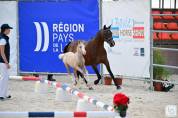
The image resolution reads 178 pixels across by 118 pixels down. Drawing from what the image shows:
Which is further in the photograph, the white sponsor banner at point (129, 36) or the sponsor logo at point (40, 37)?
the sponsor logo at point (40, 37)

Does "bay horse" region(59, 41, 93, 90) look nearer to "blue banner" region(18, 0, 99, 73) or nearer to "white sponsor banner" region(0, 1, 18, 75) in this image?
"blue banner" region(18, 0, 99, 73)

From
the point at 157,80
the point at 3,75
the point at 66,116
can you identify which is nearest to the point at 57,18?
the point at 157,80

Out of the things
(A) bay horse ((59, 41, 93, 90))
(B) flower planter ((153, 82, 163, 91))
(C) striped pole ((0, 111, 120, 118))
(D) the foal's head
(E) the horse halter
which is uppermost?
(E) the horse halter

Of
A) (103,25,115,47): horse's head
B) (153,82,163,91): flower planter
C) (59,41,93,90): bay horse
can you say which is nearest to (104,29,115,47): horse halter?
(103,25,115,47): horse's head

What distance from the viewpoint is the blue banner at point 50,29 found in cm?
1783

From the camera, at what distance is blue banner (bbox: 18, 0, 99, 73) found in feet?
58.5

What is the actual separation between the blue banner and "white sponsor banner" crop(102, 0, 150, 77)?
2.96 feet

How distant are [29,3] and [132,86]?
422cm

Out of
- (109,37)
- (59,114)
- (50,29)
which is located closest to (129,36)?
(109,37)

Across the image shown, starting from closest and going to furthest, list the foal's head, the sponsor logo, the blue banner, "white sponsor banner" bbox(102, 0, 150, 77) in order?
the foal's head, "white sponsor banner" bbox(102, 0, 150, 77), the blue banner, the sponsor logo

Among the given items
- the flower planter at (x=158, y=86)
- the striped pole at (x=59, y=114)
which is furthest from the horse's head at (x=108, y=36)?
the striped pole at (x=59, y=114)

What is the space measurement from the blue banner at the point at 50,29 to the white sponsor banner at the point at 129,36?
2.96 ft

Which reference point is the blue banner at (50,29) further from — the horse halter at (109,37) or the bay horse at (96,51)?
the horse halter at (109,37)

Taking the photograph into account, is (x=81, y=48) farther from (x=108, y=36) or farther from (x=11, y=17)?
(x=11, y=17)
